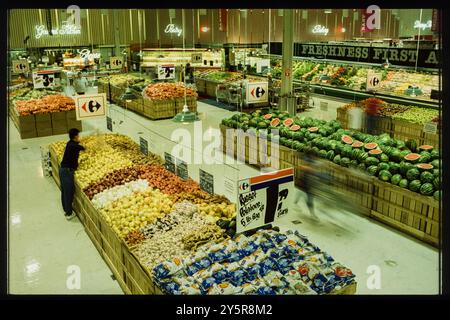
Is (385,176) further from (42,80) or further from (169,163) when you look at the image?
(42,80)

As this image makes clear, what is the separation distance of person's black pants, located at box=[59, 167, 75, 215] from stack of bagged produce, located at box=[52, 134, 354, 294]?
177 mm

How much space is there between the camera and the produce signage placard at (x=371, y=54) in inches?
511

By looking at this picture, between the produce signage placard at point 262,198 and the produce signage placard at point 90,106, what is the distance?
16.2ft

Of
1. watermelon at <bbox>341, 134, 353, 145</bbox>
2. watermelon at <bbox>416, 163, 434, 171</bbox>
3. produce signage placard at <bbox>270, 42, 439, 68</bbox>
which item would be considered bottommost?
watermelon at <bbox>416, 163, 434, 171</bbox>

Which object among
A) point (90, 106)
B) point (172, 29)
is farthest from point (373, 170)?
point (172, 29)

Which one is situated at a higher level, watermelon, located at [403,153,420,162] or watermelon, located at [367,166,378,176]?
watermelon, located at [403,153,420,162]

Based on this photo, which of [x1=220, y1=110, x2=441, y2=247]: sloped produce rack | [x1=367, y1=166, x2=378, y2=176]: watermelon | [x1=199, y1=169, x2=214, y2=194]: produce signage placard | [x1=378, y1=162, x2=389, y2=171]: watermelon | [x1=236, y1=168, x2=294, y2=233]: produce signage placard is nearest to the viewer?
[x1=236, y1=168, x2=294, y2=233]: produce signage placard

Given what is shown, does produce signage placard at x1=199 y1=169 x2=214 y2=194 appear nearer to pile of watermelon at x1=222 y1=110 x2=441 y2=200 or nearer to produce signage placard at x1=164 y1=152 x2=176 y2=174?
produce signage placard at x1=164 y1=152 x2=176 y2=174

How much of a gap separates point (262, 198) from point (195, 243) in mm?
1009

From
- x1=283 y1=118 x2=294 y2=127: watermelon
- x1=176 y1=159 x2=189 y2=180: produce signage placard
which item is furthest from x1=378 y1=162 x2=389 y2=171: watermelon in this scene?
x1=176 y1=159 x2=189 y2=180: produce signage placard

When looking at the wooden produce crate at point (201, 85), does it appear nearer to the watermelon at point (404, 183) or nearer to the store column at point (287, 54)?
the store column at point (287, 54)

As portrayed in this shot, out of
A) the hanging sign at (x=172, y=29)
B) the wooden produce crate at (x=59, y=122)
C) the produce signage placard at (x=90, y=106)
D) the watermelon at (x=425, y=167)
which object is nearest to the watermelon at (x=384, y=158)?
the watermelon at (x=425, y=167)

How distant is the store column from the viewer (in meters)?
10.6

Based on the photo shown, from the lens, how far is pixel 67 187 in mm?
7332
